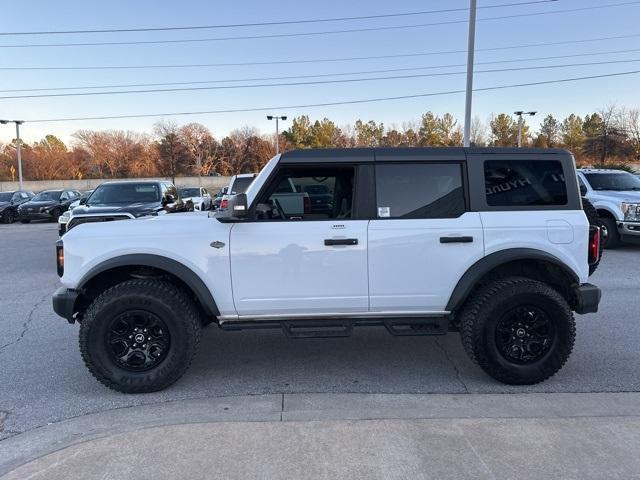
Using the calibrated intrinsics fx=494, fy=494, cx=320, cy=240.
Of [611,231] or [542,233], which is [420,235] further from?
[611,231]

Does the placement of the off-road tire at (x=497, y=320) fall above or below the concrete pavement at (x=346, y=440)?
above

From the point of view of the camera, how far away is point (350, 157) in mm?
4145

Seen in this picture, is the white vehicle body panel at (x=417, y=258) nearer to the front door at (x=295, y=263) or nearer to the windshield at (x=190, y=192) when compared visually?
the front door at (x=295, y=263)

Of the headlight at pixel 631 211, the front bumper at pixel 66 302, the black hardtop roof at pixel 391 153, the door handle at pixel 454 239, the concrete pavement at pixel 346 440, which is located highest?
the black hardtop roof at pixel 391 153

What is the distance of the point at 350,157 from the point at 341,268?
936mm

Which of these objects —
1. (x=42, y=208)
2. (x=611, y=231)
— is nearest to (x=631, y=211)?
(x=611, y=231)

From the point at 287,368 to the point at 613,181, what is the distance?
36.1ft

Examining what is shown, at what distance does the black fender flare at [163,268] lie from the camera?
13.0ft

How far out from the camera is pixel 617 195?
1123 centimetres

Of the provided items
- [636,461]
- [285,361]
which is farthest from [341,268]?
[636,461]

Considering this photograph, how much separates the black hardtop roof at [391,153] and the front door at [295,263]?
0.12m

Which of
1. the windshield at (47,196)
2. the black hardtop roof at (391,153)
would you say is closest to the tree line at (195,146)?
the windshield at (47,196)

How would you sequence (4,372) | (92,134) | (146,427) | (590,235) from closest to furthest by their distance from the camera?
1. (146,427)
2. (590,235)
3. (4,372)
4. (92,134)

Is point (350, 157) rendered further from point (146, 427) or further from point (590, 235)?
point (146, 427)
